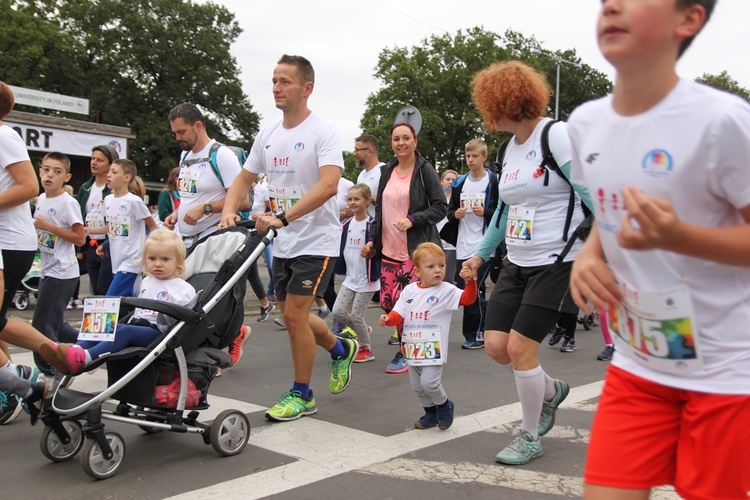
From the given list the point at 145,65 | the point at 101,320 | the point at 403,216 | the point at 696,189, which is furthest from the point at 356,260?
the point at 145,65

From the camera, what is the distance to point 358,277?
297 inches

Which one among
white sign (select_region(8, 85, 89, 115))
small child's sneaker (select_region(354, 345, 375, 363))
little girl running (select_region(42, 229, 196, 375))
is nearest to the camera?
little girl running (select_region(42, 229, 196, 375))

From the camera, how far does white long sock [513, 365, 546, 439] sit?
4.05 meters

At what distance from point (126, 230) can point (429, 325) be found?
345 cm

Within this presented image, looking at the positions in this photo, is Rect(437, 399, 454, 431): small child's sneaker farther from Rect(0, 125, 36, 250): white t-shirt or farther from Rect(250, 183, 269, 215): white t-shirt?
Rect(250, 183, 269, 215): white t-shirt

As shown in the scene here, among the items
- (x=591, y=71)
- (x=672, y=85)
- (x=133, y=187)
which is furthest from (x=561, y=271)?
(x=591, y=71)

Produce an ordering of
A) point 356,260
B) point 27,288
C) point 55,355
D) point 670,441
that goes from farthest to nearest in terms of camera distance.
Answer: point 27,288 < point 356,260 < point 55,355 < point 670,441

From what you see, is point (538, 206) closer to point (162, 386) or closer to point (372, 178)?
point (162, 386)

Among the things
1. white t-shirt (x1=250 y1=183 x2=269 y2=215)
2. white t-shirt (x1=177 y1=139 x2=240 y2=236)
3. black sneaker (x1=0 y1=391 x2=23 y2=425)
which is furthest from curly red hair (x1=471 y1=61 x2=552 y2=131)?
white t-shirt (x1=250 y1=183 x2=269 y2=215)

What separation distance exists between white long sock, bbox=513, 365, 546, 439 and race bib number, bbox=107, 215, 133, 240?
4.22 meters

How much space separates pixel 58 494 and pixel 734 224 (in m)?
3.18

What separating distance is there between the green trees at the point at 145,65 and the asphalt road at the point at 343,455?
138ft

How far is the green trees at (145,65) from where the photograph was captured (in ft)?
149

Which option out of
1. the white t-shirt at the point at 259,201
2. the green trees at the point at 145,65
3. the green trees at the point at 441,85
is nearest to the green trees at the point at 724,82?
the green trees at the point at 441,85
